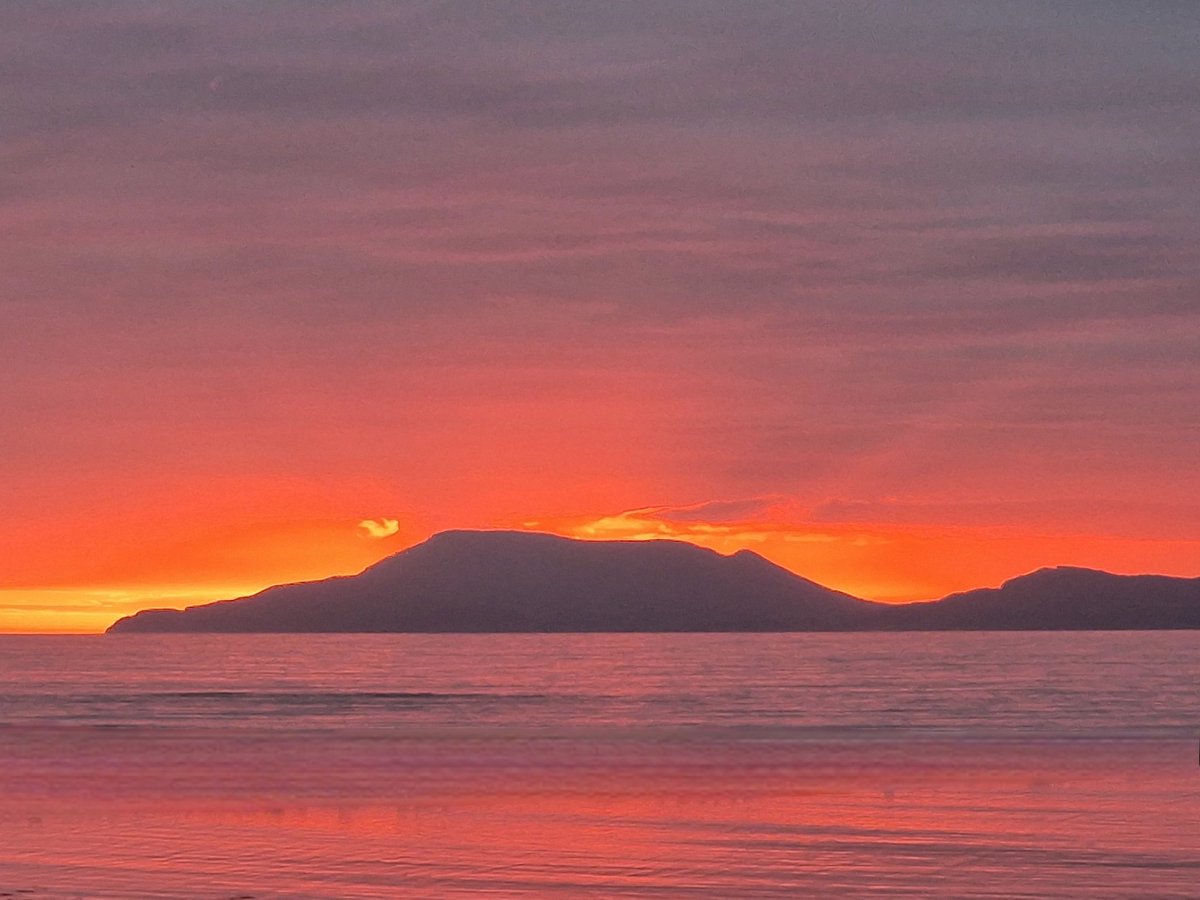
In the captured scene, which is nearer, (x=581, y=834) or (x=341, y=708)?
(x=581, y=834)

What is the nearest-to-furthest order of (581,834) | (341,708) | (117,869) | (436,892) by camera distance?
(436,892)
(117,869)
(581,834)
(341,708)

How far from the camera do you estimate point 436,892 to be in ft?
56.9

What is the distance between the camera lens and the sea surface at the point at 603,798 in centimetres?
1839

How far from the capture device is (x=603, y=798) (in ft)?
92.2

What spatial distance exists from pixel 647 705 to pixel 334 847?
53.2 m

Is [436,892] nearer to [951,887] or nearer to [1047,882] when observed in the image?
[951,887]

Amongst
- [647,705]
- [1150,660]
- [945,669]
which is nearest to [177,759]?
[647,705]

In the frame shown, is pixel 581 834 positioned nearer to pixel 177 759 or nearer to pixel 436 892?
pixel 436 892

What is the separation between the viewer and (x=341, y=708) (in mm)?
71000

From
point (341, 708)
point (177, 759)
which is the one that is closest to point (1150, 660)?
point (341, 708)

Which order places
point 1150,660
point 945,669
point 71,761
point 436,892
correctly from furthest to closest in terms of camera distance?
point 1150,660, point 945,669, point 71,761, point 436,892

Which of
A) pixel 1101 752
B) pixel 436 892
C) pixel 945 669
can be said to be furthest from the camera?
pixel 945 669

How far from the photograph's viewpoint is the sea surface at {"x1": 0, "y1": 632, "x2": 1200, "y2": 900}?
60.3 ft

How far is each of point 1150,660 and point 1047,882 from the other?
11912 cm
